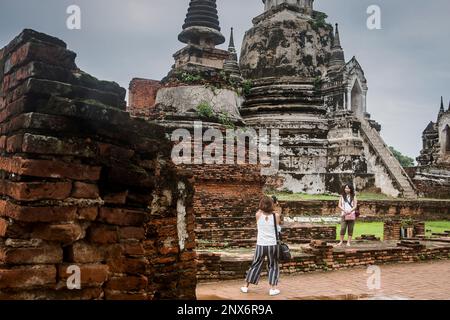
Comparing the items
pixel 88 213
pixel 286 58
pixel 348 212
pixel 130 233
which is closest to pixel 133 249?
pixel 130 233

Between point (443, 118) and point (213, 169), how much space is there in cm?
2515

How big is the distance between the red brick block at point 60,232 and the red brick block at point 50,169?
24 cm

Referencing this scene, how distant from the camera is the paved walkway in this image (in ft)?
18.8

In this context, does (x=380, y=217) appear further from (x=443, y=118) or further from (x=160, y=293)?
(x=443, y=118)

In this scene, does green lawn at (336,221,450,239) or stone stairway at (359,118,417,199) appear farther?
stone stairway at (359,118,417,199)

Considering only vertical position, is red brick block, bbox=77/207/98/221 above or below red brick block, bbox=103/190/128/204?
below

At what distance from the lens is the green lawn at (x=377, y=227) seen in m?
12.9

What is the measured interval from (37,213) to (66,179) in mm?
213

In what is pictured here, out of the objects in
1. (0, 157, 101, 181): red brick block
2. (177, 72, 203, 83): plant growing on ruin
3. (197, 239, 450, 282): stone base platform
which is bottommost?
(197, 239, 450, 282): stone base platform

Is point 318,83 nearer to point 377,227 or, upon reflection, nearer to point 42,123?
point 377,227

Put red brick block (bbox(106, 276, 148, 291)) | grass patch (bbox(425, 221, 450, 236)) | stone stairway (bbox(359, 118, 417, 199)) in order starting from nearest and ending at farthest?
red brick block (bbox(106, 276, 148, 291)) → grass patch (bbox(425, 221, 450, 236)) → stone stairway (bbox(359, 118, 417, 199))

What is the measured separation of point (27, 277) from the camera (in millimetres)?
2359

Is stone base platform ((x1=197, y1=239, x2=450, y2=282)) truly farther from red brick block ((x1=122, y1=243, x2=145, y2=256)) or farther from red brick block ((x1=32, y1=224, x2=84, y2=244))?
red brick block ((x1=32, y1=224, x2=84, y2=244))

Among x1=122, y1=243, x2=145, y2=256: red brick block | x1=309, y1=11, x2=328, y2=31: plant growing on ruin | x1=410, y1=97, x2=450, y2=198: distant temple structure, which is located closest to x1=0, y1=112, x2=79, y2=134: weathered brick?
x1=122, y1=243, x2=145, y2=256: red brick block
